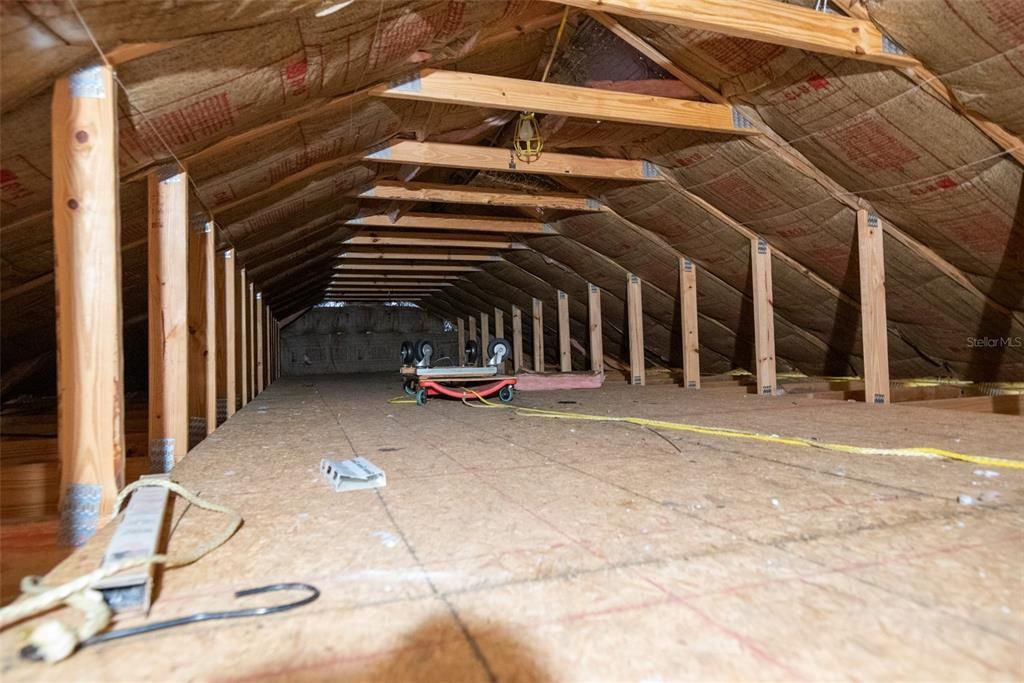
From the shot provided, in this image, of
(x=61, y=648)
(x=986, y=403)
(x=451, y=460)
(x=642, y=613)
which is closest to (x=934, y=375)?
(x=986, y=403)

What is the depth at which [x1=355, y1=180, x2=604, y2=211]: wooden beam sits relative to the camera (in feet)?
16.3

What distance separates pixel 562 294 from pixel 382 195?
3.93 metres

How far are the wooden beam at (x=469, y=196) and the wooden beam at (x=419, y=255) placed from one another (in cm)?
222

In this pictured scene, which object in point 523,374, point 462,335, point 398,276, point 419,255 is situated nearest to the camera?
point 523,374

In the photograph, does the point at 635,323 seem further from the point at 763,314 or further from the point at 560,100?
the point at 560,100

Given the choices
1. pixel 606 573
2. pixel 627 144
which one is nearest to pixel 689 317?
pixel 627 144

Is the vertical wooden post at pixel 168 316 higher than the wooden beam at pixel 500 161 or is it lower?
lower

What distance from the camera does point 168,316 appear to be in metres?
2.48

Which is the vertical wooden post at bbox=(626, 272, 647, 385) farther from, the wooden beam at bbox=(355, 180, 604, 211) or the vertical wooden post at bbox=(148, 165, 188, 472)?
the vertical wooden post at bbox=(148, 165, 188, 472)

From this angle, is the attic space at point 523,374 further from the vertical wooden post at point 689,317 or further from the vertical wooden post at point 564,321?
the vertical wooden post at point 564,321

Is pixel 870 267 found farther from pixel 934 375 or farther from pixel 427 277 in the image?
pixel 427 277

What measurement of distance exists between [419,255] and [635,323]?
284 cm

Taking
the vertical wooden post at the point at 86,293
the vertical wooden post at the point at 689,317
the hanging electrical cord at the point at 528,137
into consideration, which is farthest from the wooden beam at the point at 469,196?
the vertical wooden post at the point at 86,293

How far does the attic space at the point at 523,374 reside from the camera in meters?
0.98
